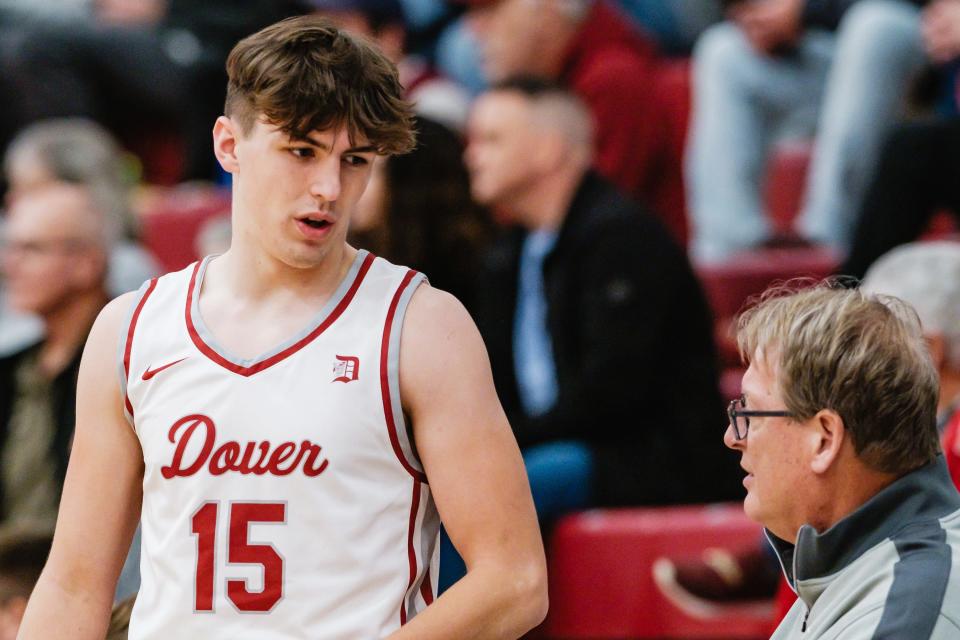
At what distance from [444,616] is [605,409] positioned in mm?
2655

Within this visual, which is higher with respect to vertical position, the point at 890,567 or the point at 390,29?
the point at 390,29

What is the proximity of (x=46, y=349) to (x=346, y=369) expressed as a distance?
3115 mm

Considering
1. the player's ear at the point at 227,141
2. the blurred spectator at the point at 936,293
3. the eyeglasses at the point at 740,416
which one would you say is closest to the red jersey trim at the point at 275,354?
the player's ear at the point at 227,141

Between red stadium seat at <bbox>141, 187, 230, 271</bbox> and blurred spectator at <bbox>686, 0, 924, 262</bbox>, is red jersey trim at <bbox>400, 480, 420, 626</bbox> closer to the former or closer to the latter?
blurred spectator at <bbox>686, 0, 924, 262</bbox>

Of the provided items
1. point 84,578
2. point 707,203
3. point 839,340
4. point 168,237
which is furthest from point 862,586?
point 168,237

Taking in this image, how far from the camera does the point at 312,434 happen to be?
7.54ft

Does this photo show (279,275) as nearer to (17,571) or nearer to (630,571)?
(17,571)

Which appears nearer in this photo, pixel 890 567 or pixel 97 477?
pixel 890 567

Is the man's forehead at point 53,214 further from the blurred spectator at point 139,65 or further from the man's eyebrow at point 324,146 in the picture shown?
the man's eyebrow at point 324,146

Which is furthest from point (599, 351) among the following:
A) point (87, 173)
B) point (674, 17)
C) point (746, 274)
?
point (674, 17)

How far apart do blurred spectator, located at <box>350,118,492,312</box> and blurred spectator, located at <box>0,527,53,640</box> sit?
1410 millimetres

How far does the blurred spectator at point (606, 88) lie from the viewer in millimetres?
6695

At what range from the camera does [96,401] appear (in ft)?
7.98

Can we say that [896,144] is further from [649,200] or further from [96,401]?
[96,401]
